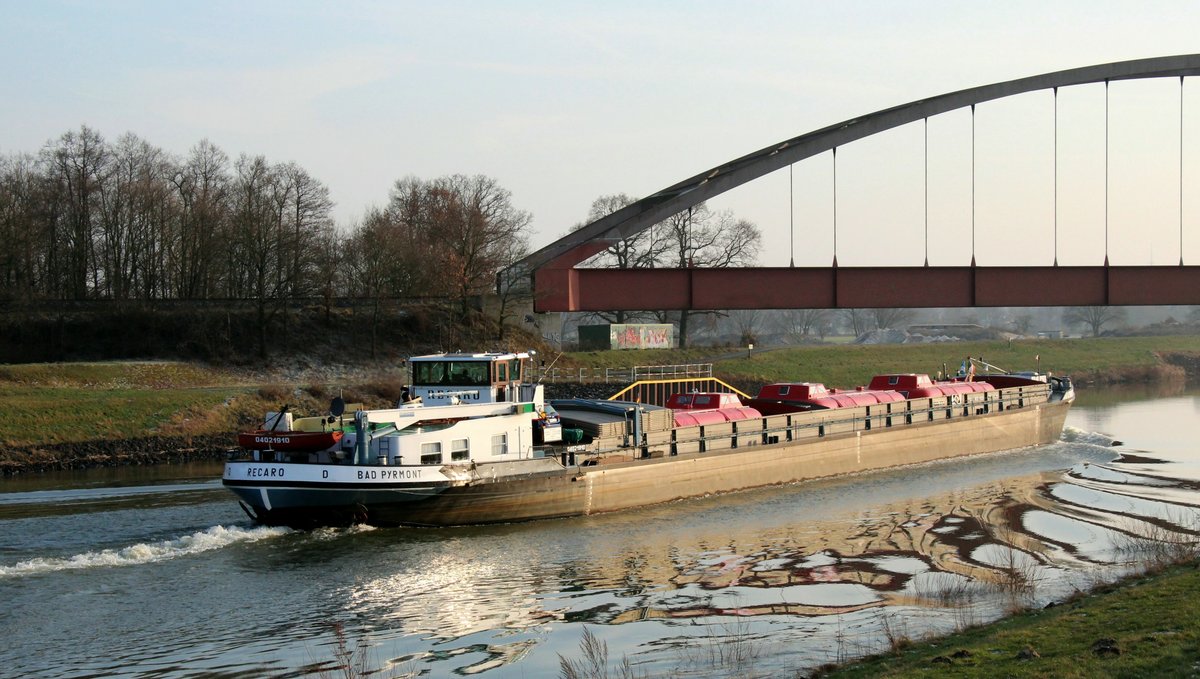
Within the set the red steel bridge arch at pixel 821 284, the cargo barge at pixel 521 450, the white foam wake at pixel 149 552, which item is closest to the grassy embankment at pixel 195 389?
the cargo barge at pixel 521 450

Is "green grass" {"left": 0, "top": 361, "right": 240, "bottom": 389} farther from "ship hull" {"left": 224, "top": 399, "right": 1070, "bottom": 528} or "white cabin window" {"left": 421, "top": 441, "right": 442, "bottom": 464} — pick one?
"white cabin window" {"left": 421, "top": 441, "right": 442, "bottom": 464}

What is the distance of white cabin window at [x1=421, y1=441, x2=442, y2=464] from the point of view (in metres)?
27.7

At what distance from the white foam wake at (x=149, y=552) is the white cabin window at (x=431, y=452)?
3.74 meters

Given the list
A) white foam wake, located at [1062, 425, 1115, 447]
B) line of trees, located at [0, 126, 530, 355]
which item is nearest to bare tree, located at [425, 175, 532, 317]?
line of trees, located at [0, 126, 530, 355]


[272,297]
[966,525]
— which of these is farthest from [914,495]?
[272,297]

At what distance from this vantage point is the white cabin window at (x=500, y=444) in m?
29.3

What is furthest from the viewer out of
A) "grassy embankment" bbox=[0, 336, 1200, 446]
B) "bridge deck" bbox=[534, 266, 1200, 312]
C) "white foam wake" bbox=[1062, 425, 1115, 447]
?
"bridge deck" bbox=[534, 266, 1200, 312]

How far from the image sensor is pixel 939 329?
500 feet

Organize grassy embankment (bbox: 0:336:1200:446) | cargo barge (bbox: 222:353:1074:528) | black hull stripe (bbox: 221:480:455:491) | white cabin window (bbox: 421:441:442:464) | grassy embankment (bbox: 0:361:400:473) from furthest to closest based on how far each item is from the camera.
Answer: grassy embankment (bbox: 0:336:1200:446) → grassy embankment (bbox: 0:361:400:473) → white cabin window (bbox: 421:441:442:464) → cargo barge (bbox: 222:353:1074:528) → black hull stripe (bbox: 221:480:455:491)

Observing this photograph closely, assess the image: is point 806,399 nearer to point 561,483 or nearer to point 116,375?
point 561,483

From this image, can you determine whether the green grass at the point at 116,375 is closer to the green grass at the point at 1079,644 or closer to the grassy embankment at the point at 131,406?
the grassy embankment at the point at 131,406

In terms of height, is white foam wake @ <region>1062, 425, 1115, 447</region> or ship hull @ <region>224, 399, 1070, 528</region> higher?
ship hull @ <region>224, 399, 1070, 528</region>

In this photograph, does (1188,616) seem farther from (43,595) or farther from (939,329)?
(939,329)

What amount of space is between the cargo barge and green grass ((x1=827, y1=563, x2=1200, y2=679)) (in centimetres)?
1442
